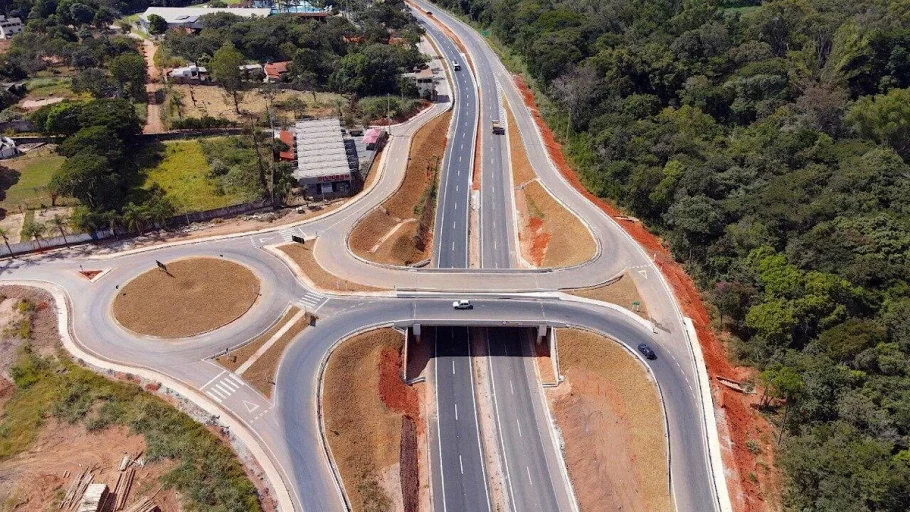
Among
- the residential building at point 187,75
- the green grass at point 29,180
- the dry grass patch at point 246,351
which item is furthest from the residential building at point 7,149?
the dry grass patch at point 246,351

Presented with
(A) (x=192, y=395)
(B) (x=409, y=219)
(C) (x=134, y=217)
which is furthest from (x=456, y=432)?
(C) (x=134, y=217)

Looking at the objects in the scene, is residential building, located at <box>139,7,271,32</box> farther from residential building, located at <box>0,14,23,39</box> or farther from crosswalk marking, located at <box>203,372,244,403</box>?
crosswalk marking, located at <box>203,372,244,403</box>

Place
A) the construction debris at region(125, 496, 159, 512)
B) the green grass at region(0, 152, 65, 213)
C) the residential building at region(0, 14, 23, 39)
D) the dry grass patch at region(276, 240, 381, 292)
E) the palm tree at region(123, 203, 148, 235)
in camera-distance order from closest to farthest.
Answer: the construction debris at region(125, 496, 159, 512)
the dry grass patch at region(276, 240, 381, 292)
the palm tree at region(123, 203, 148, 235)
the green grass at region(0, 152, 65, 213)
the residential building at region(0, 14, 23, 39)

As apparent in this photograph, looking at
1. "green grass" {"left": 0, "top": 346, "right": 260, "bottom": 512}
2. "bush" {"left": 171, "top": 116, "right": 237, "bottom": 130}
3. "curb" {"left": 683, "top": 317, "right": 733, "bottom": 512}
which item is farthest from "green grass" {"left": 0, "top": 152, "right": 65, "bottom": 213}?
"curb" {"left": 683, "top": 317, "right": 733, "bottom": 512}

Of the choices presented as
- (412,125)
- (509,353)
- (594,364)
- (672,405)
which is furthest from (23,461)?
(412,125)

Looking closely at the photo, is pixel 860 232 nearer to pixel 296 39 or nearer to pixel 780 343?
pixel 780 343
